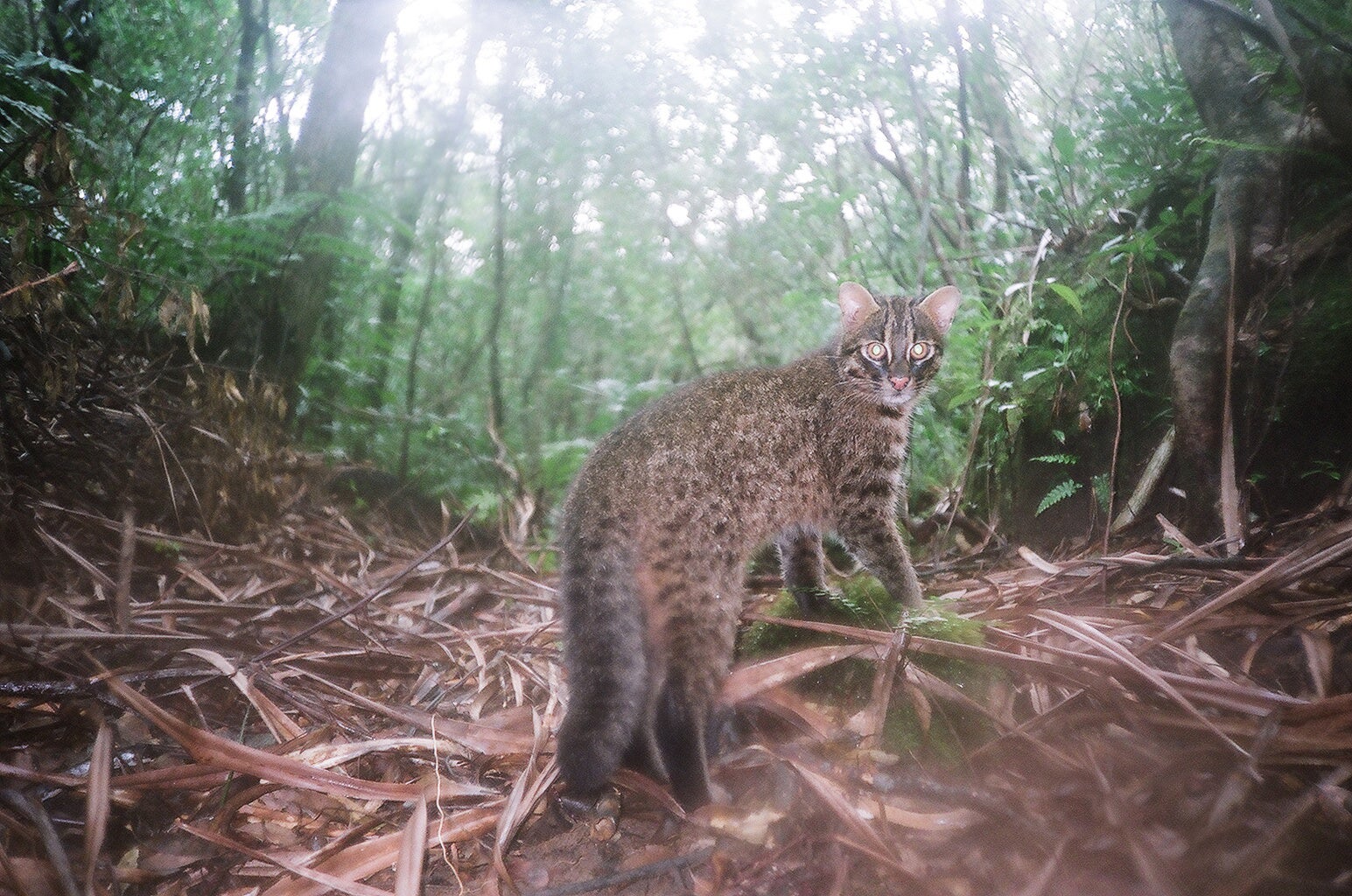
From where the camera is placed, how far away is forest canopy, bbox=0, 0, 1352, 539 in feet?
7.79

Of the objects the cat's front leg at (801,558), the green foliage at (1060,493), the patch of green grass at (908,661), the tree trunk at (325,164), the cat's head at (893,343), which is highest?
the tree trunk at (325,164)

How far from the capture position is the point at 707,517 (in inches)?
96.3

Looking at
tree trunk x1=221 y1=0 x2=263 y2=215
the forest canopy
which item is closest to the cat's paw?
the forest canopy

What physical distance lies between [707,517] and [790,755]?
890mm

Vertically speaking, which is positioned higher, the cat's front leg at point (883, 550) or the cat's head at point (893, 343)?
the cat's head at point (893, 343)

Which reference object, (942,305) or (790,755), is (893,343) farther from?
(790,755)

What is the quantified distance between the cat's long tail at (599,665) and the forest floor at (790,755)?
0.19 meters

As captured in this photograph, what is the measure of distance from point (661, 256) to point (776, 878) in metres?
4.60

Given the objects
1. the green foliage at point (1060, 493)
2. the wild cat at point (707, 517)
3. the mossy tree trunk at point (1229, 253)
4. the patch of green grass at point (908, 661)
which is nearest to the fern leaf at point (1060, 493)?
the green foliage at point (1060, 493)

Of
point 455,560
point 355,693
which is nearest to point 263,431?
point 455,560

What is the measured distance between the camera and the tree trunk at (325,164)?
13.4 feet

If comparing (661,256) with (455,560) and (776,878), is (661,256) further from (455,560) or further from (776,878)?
(776,878)

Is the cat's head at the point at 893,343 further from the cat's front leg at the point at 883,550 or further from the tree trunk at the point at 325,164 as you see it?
the tree trunk at the point at 325,164

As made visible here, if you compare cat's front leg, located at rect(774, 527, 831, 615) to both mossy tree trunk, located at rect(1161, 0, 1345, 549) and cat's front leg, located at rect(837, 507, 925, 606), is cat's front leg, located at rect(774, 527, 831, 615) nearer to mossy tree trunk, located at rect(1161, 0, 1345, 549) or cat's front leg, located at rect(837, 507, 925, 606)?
cat's front leg, located at rect(837, 507, 925, 606)
